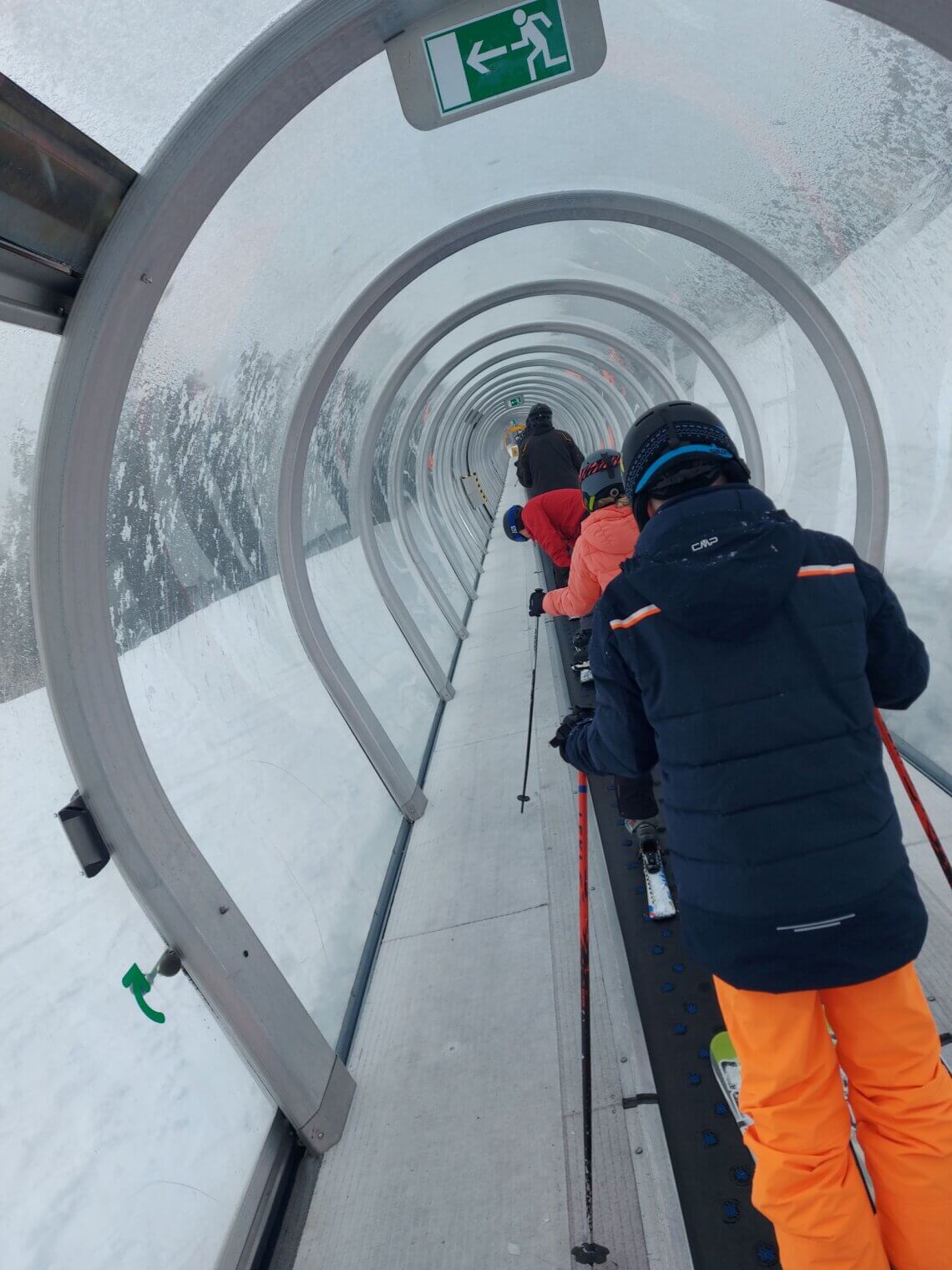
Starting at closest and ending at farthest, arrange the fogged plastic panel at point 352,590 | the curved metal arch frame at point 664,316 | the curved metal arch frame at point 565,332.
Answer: the fogged plastic panel at point 352,590
the curved metal arch frame at point 664,316
the curved metal arch frame at point 565,332

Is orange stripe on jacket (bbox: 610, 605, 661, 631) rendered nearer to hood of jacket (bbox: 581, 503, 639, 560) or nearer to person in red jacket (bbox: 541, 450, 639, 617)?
person in red jacket (bbox: 541, 450, 639, 617)

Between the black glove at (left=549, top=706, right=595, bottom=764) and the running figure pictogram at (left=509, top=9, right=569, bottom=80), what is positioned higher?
the running figure pictogram at (left=509, top=9, right=569, bottom=80)

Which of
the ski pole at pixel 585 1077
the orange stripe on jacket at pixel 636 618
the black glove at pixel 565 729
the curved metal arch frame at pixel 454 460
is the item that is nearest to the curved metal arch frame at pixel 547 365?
the curved metal arch frame at pixel 454 460

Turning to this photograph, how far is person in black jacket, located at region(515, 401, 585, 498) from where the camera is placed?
23.6ft

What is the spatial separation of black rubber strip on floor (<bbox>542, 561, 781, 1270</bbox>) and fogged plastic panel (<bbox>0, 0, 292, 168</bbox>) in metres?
3.06

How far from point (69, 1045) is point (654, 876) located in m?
2.65

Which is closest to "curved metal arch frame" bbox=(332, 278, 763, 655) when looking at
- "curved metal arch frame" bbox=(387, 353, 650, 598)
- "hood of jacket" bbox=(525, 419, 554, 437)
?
"hood of jacket" bbox=(525, 419, 554, 437)

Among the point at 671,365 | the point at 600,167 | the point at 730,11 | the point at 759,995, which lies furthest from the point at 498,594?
the point at 759,995

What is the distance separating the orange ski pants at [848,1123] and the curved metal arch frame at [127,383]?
5.99ft

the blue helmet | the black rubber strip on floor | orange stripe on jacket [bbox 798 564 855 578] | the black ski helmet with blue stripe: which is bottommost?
the black rubber strip on floor

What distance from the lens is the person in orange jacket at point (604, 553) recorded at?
12.8 feet

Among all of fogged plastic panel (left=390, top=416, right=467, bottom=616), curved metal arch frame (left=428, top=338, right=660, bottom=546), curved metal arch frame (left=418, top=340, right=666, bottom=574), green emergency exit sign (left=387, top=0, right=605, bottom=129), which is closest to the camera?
green emergency exit sign (left=387, top=0, right=605, bottom=129)

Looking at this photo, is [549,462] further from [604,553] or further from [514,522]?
[604,553]

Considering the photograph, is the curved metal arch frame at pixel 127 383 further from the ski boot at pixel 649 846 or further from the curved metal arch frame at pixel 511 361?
the curved metal arch frame at pixel 511 361
